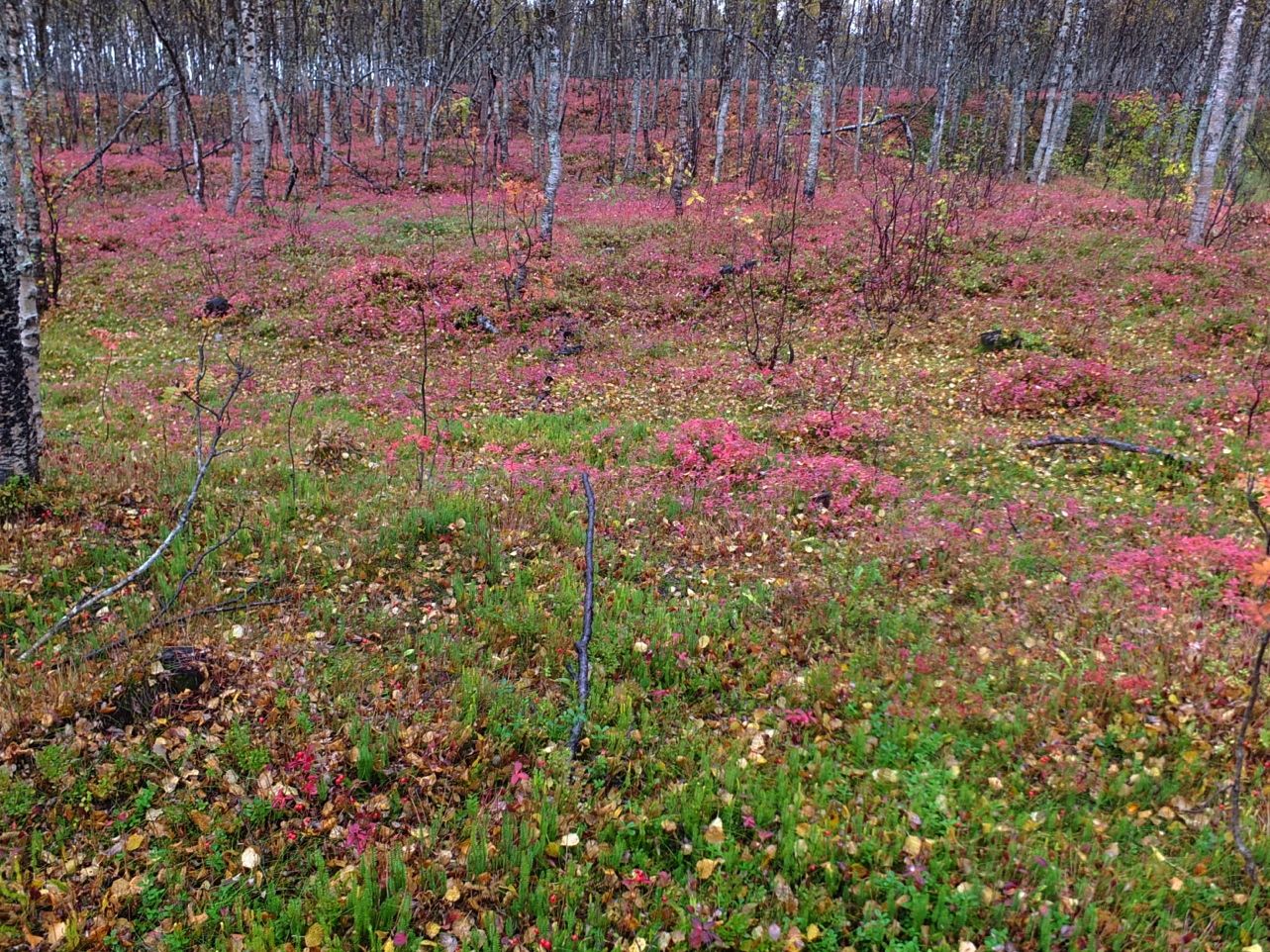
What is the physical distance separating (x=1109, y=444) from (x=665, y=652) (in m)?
6.89

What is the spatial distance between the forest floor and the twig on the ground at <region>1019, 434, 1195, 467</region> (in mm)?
200

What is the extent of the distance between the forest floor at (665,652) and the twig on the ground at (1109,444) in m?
0.20

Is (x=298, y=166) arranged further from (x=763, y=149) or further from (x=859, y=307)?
(x=859, y=307)

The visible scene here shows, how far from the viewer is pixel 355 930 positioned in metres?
3.42

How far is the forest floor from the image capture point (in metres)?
3.65

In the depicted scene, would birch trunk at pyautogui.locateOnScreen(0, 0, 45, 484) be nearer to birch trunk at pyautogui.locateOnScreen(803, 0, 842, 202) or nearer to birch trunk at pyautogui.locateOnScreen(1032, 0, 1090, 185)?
birch trunk at pyautogui.locateOnScreen(803, 0, 842, 202)

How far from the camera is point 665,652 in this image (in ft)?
19.0

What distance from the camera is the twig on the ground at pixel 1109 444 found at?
27.8ft

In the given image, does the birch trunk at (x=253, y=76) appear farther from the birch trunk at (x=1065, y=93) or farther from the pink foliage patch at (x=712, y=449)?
the birch trunk at (x=1065, y=93)

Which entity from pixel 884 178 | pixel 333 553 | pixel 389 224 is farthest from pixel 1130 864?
pixel 884 178

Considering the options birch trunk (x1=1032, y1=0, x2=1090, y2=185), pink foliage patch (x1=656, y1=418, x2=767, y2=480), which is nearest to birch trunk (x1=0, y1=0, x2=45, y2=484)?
pink foliage patch (x1=656, y1=418, x2=767, y2=480)

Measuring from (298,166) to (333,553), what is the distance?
112 ft

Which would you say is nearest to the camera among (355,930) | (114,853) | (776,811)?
(355,930)

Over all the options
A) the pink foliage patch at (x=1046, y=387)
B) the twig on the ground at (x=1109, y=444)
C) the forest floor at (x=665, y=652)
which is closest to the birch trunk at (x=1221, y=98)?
the forest floor at (x=665, y=652)
